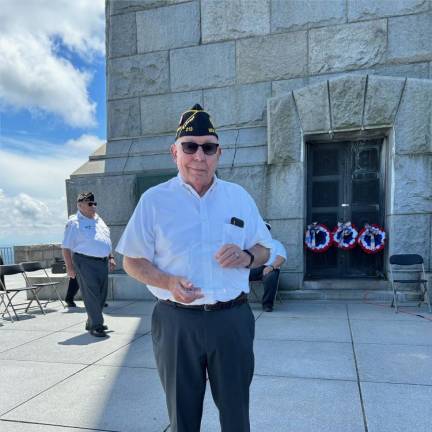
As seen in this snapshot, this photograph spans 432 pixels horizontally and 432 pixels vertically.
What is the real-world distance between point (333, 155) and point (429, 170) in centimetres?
166

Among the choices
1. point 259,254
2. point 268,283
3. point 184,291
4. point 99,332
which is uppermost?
point 259,254

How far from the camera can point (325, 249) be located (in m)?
6.71

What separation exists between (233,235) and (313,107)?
17.6 feet

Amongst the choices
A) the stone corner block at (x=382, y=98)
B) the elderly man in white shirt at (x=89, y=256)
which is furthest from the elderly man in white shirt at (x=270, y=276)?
the stone corner block at (x=382, y=98)

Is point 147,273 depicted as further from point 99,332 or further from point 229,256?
point 99,332

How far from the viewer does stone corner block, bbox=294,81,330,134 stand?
6.47 meters

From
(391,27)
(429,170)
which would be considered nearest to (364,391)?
(429,170)

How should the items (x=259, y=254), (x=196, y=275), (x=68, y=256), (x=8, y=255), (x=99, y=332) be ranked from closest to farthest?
(x=196, y=275) → (x=259, y=254) → (x=99, y=332) → (x=68, y=256) → (x=8, y=255)

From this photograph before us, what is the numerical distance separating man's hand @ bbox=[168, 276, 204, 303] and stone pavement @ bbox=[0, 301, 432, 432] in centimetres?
142

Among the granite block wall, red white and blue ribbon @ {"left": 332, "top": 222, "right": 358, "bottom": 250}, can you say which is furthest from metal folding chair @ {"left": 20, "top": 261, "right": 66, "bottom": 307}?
red white and blue ribbon @ {"left": 332, "top": 222, "right": 358, "bottom": 250}

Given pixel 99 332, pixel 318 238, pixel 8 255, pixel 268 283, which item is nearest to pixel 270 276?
pixel 268 283

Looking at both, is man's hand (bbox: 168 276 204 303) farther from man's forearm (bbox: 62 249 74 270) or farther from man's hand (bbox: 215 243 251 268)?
man's forearm (bbox: 62 249 74 270)

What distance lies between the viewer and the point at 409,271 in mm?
6219

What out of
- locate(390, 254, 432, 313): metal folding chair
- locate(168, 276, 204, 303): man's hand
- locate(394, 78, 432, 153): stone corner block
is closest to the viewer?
locate(168, 276, 204, 303): man's hand
